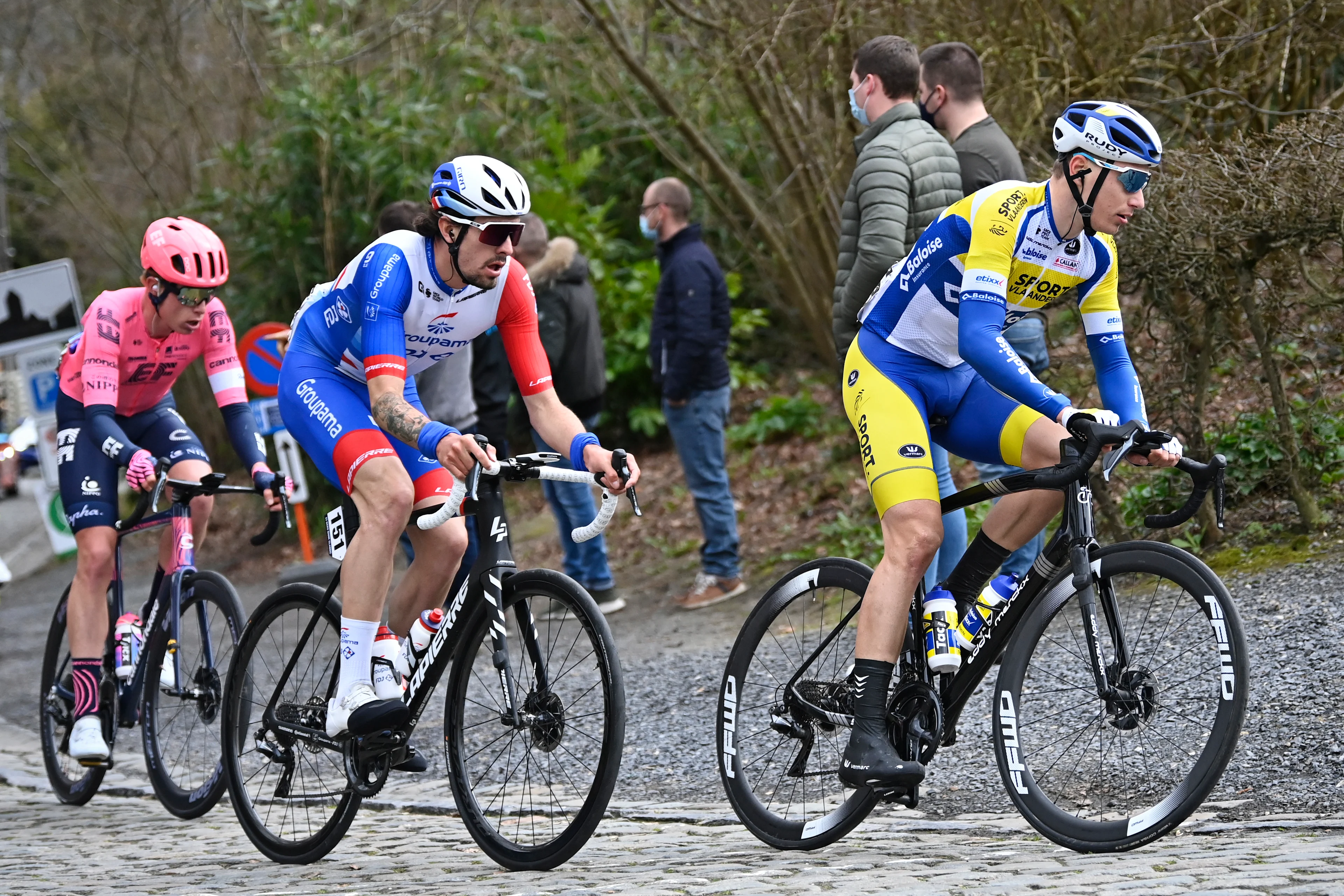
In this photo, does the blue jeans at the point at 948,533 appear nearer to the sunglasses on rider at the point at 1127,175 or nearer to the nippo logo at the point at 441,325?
the sunglasses on rider at the point at 1127,175

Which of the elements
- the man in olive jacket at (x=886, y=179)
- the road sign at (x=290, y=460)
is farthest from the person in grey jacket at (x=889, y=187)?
the road sign at (x=290, y=460)

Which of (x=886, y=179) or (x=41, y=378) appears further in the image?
(x=41, y=378)

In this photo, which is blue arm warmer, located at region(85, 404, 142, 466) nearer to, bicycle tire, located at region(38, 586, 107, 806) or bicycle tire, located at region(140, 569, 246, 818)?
bicycle tire, located at region(140, 569, 246, 818)

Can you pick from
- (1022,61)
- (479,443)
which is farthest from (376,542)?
(1022,61)

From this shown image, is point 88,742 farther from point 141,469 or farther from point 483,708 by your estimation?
point 483,708

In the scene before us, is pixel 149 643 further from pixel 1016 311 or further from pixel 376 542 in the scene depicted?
pixel 1016 311

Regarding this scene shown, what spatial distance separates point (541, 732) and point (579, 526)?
4786 mm

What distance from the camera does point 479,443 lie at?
4.39 meters

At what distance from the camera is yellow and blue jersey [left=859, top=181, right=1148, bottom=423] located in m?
4.27

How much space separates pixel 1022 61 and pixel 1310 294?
2.97 metres

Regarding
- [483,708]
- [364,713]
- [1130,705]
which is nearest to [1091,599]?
[1130,705]

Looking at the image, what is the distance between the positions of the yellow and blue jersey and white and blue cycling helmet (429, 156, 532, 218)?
4.17 ft

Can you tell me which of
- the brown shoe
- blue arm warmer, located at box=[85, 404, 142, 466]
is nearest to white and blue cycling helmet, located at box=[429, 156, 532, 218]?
blue arm warmer, located at box=[85, 404, 142, 466]

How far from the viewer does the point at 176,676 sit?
626cm
